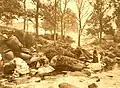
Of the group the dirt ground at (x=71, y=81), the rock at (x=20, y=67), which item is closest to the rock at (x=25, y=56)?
the rock at (x=20, y=67)

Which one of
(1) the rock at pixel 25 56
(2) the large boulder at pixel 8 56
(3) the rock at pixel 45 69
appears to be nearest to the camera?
(3) the rock at pixel 45 69

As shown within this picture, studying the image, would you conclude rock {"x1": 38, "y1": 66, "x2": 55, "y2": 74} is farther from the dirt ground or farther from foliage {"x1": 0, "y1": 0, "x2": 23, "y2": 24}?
foliage {"x1": 0, "y1": 0, "x2": 23, "y2": 24}

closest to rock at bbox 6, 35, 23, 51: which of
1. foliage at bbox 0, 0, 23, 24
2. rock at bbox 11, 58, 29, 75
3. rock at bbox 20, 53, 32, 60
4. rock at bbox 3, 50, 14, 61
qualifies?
rock at bbox 3, 50, 14, 61

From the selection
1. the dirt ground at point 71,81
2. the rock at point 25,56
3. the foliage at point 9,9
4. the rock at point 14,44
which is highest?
the foliage at point 9,9

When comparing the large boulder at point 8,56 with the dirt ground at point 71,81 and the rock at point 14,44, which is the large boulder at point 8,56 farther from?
the dirt ground at point 71,81

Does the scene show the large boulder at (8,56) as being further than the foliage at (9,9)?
No

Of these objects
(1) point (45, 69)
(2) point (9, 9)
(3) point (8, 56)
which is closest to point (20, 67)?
(1) point (45, 69)

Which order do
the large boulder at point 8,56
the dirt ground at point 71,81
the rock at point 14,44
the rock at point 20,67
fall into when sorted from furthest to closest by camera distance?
the rock at point 14,44
the large boulder at point 8,56
the rock at point 20,67
the dirt ground at point 71,81

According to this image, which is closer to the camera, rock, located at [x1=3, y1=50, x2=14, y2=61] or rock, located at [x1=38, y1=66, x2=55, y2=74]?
rock, located at [x1=38, y1=66, x2=55, y2=74]

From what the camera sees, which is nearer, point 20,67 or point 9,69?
point 9,69

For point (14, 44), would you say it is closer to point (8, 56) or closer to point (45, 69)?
point (8, 56)

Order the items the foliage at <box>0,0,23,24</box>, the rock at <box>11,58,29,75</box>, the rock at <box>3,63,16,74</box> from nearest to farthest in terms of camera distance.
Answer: the rock at <box>11,58,29,75</box> → the rock at <box>3,63,16,74</box> → the foliage at <box>0,0,23,24</box>

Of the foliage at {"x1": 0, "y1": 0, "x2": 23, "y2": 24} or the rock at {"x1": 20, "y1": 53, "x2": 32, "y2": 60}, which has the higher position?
the foliage at {"x1": 0, "y1": 0, "x2": 23, "y2": 24}

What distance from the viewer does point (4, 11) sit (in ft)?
107
